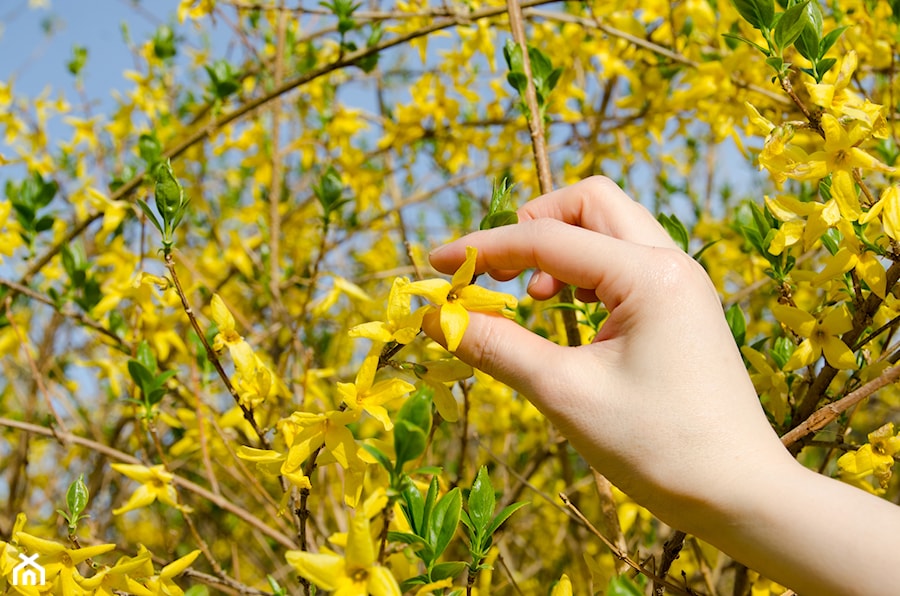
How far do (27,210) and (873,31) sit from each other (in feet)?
7.74

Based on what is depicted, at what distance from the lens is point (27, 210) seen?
77.7 inches

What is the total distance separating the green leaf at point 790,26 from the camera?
1.08 m

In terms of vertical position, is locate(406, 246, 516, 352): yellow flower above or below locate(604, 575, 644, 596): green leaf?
above

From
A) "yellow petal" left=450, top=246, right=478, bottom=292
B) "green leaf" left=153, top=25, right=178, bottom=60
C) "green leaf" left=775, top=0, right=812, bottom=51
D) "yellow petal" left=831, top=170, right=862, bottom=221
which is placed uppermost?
"green leaf" left=153, top=25, right=178, bottom=60

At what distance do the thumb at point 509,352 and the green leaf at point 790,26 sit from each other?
606 mm

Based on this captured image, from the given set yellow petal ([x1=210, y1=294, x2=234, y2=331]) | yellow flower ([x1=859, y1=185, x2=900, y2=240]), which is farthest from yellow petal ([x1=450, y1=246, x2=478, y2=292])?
yellow flower ([x1=859, y1=185, x2=900, y2=240])

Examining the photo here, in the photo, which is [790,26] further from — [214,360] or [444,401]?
[214,360]

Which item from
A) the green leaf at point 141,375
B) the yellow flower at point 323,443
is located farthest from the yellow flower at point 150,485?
the yellow flower at point 323,443

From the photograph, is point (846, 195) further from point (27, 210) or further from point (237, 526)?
point (237, 526)

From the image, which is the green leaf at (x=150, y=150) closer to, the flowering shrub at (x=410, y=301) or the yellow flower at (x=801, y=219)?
the flowering shrub at (x=410, y=301)

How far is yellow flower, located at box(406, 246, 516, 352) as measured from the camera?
0.94 m

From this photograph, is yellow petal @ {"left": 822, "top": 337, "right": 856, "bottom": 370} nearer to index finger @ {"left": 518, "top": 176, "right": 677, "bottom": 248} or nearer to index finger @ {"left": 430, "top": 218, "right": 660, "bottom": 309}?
index finger @ {"left": 518, "top": 176, "right": 677, "bottom": 248}

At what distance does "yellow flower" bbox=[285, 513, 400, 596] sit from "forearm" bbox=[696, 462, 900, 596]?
1.22 feet

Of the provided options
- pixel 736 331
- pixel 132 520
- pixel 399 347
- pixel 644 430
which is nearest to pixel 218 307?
pixel 399 347
